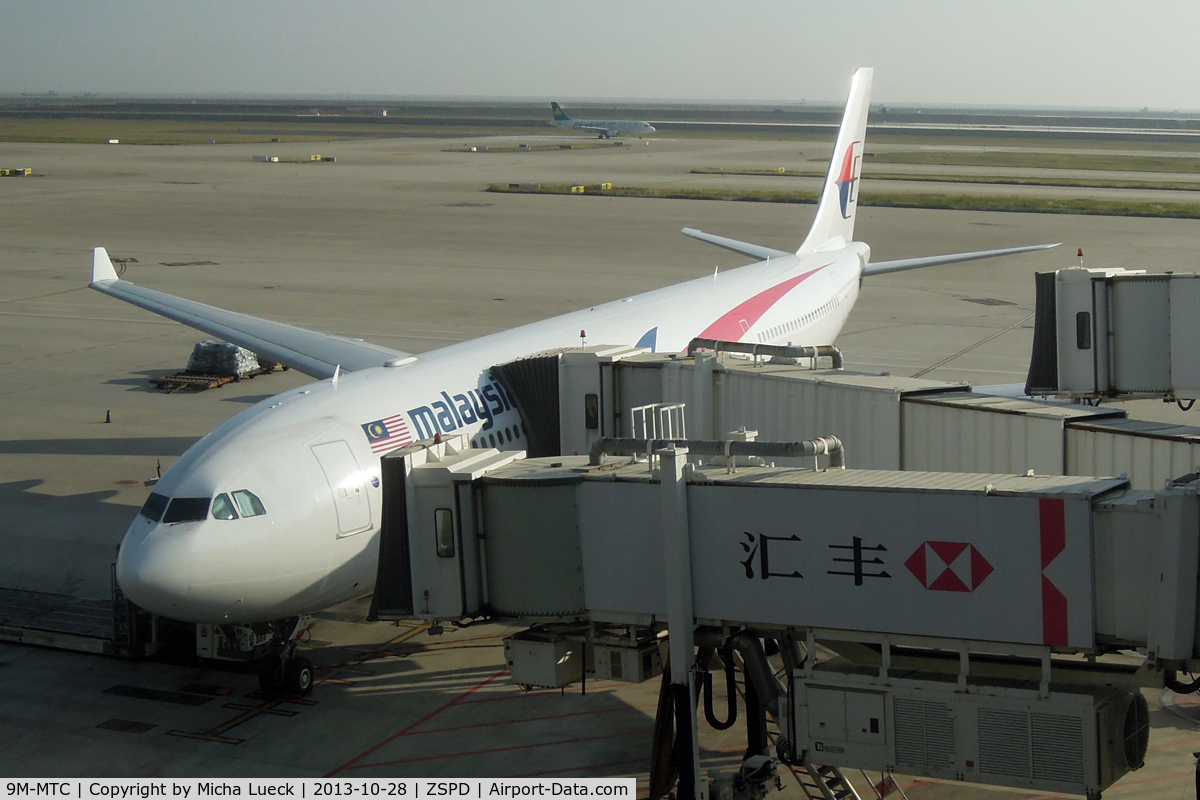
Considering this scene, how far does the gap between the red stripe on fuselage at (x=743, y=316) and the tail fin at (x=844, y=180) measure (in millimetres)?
6361

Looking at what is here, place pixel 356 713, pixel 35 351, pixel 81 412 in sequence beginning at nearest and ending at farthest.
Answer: pixel 356 713
pixel 81 412
pixel 35 351

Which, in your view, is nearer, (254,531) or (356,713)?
(254,531)

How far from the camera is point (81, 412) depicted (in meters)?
35.1

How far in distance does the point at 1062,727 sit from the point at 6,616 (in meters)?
17.2

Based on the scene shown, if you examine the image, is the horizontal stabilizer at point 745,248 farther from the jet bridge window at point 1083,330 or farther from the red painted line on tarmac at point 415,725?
the red painted line on tarmac at point 415,725

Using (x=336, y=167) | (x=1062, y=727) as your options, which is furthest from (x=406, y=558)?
(x=336, y=167)

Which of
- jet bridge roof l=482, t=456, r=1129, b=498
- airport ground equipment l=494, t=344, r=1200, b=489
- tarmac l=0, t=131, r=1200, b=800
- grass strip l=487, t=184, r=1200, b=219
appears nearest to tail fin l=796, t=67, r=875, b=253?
tarmac l=0, t=131, r=1200, b=800

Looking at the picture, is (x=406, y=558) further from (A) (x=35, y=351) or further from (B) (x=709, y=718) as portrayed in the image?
(A) (x=35, y=351)

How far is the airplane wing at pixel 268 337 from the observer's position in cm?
2981

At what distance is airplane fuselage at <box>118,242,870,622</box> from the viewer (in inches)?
642

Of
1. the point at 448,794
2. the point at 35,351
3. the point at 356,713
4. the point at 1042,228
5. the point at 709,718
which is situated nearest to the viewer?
the point at 709,718

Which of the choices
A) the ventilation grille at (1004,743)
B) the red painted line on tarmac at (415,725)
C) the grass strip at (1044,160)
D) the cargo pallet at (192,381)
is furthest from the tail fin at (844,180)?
the grass strip at (1044,160)

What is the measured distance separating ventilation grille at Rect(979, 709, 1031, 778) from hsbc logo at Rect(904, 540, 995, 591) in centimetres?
122

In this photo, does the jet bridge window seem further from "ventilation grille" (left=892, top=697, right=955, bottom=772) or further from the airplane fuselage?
the airplane fuselage
